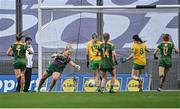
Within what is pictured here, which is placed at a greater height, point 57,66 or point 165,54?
point 165,54

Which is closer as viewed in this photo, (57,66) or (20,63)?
(57,66)

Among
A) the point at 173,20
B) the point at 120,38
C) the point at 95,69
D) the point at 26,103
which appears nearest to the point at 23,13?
the point at 120,38

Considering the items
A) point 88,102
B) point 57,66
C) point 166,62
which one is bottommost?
point 88,102

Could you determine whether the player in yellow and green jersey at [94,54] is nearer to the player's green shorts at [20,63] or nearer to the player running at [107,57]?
the player running at [107,57]

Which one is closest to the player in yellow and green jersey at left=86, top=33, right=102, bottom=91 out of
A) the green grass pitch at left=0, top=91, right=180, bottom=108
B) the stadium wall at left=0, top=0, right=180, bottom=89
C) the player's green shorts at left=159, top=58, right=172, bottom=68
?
the stadium wall at left=0, top=0, right=180, bottom=89

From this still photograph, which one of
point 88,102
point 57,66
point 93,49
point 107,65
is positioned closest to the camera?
point 88,102

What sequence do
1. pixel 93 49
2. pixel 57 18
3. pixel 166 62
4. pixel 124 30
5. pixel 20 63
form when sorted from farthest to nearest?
1. pixel 124 30
2. pixel 57 18
3. pixel 93 49
4. pixel 166 62
5. pixel 20 63

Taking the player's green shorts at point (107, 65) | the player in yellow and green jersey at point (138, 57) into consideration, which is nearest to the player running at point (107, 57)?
A: the player's green shorts at point (107, 65)

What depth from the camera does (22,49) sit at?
2291 centimetres

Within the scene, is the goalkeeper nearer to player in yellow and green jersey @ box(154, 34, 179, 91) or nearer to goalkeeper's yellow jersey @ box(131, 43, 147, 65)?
goalkeeper's yellow jersey @ box(131, 43, 147, 65)

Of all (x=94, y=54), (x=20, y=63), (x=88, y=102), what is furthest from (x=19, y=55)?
(x=88, y=102)

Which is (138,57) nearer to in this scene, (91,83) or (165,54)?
(165,54)

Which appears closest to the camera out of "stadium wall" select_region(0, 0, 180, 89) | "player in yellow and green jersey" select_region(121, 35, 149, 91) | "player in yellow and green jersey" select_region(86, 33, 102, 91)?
"player in yellow and green jersey" select_region(121, 35, 149, 91)

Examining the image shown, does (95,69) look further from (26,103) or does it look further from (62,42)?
(26,103)
